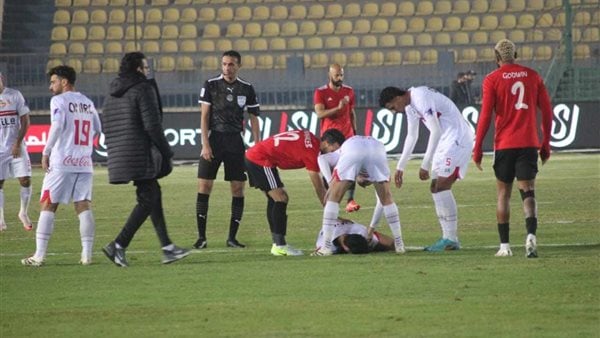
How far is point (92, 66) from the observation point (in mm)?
39500

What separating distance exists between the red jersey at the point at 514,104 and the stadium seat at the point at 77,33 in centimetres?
3011

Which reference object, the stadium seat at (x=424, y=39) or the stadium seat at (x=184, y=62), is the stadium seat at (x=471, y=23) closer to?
the stadium seat at (x=424, y=39)

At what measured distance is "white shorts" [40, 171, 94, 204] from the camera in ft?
45.0

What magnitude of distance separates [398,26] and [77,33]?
9101 millimetres

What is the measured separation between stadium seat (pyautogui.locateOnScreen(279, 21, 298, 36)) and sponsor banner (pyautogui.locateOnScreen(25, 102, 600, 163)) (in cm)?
785

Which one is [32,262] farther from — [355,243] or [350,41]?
[350,41]

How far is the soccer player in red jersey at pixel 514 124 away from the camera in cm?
1311

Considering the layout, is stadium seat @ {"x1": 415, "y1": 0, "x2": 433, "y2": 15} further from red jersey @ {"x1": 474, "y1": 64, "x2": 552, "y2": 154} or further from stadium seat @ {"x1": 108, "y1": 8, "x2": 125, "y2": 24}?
red jersey @ {"x1": 474, "y1": 64, "x2": 552, "y2": 154}

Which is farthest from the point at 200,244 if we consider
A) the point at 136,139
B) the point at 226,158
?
the point at 136,139

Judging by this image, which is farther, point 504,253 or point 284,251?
point 284,251

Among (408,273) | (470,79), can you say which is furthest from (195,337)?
(470,79)

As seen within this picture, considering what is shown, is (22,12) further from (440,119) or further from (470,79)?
(440,119)

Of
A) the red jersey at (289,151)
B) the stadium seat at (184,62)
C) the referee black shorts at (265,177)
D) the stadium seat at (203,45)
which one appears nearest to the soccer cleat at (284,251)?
the referee black shorts at (265,177)

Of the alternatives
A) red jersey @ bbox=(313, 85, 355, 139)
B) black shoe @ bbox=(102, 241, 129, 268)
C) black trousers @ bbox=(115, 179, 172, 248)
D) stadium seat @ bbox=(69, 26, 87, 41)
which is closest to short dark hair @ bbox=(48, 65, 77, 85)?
black trousers @ bbox=(115, 179, 172, 248)
